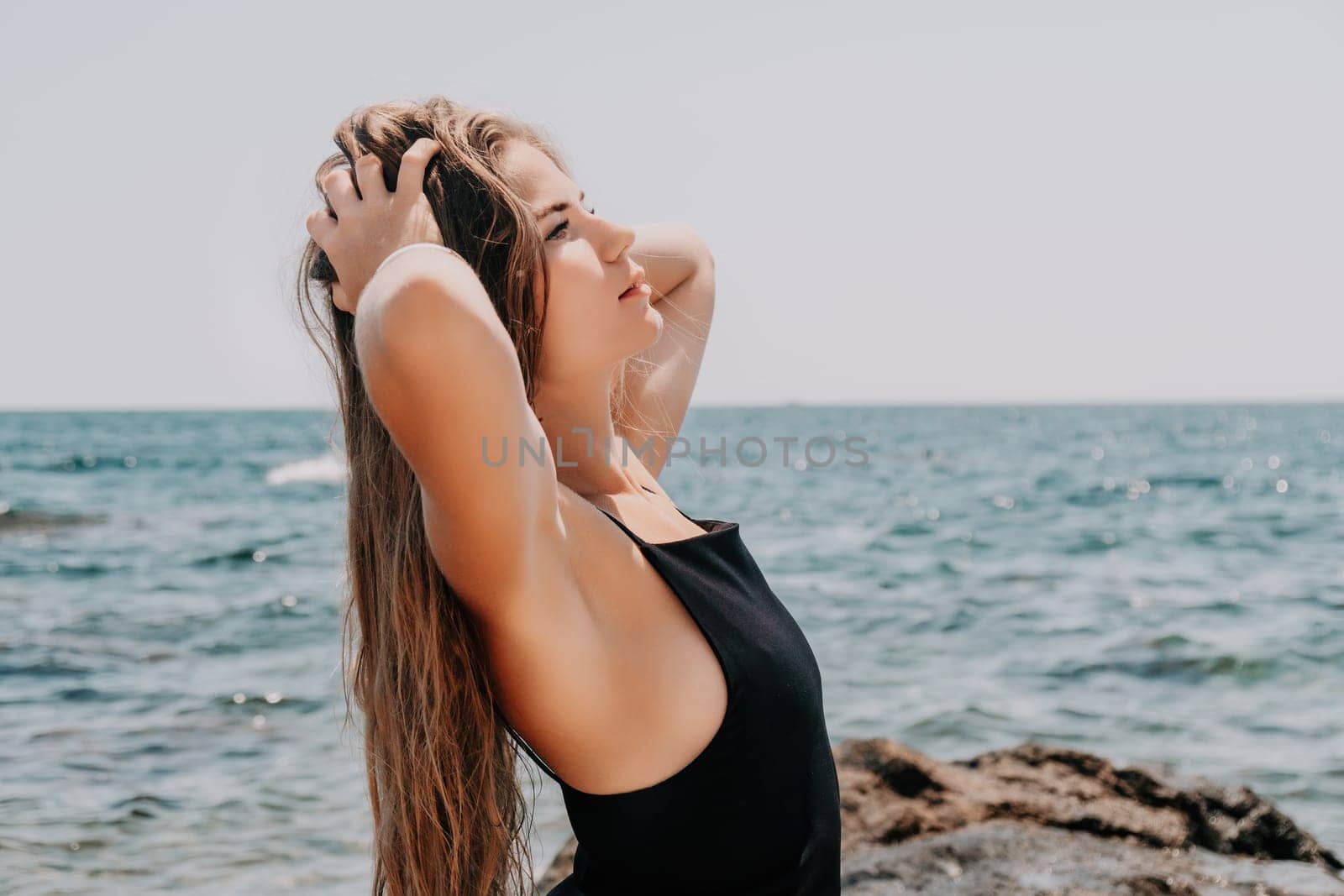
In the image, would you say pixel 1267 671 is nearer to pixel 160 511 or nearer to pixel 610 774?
Answer: pixel 610 774

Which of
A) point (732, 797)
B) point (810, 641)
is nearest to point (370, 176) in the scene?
point (732, 797)

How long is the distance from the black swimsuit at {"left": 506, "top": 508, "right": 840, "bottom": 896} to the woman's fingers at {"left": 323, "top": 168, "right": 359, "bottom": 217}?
59 cm

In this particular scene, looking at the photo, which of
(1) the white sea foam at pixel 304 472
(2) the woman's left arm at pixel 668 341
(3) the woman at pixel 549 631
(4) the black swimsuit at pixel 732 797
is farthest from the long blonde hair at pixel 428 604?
(1) the white sea foam at pixel 304 472

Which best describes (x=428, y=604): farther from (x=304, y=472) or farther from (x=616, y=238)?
(x=304, y=472)

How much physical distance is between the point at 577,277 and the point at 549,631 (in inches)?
22.7

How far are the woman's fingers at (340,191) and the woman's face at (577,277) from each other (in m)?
0.28

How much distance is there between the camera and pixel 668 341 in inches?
107

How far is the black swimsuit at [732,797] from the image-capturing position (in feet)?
5.74

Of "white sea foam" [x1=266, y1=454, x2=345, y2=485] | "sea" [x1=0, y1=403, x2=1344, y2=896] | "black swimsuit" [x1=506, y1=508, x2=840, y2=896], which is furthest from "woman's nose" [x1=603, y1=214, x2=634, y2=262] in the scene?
"white sea foam" [x1=266, y1=454, x2=345, y2=485]

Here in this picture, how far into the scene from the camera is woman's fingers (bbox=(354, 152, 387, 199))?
161 cm

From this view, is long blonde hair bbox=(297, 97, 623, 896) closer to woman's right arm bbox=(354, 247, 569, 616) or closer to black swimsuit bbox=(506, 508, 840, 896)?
black swimsuit bbox=(506, 508, 840, 896)

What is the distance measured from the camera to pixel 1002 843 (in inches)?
153

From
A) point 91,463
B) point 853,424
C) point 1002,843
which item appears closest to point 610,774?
point 1002,843

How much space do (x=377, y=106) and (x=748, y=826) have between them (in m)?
1.24
